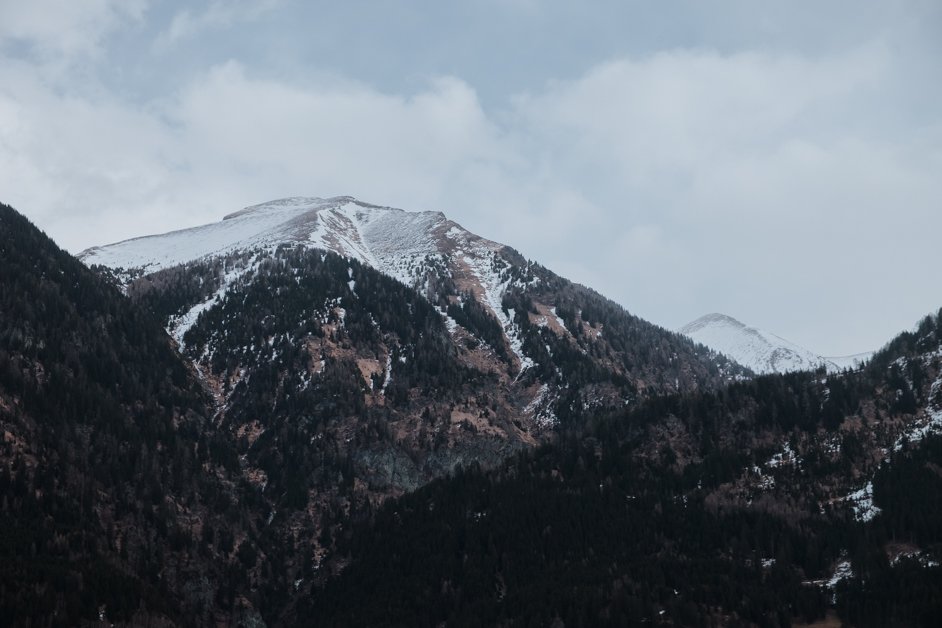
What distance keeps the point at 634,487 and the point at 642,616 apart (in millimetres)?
48518

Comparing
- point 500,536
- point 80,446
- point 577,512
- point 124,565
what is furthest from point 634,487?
point 80,446

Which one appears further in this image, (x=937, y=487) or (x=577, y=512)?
(x=577, y=512)

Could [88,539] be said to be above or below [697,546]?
above

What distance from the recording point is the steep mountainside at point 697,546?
496ft

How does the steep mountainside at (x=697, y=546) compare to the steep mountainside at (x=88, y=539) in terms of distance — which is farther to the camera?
the steep mountainside at (x=697, y=546)

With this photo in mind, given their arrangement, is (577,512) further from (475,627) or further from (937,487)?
(937,487)

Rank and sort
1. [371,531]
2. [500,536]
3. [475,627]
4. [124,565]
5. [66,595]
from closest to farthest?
1. [66,595]
2. [475,627]
3. [124,565]
4. [500,536]
5. [371,531]

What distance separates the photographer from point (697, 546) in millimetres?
174125

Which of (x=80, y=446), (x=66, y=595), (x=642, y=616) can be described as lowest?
(x=642, y=616)

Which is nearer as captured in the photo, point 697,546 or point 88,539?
point 88,539

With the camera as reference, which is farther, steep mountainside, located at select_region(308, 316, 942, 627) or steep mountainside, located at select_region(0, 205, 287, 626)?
steep mountainside, located at select_region(308, 316, 942, 627)

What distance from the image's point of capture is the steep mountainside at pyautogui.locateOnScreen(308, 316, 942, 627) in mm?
151125

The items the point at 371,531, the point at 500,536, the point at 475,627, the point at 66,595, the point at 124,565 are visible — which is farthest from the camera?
the point at 371,531

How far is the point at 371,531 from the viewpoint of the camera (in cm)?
19650
